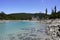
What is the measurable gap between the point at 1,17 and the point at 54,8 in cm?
6724

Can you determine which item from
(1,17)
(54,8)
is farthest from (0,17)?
(54,8)

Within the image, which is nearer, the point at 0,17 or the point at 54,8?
the point at 54,8

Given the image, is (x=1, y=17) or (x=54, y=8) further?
(x=1, y=17)

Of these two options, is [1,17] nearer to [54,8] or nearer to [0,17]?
[0,17]

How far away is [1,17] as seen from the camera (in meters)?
167

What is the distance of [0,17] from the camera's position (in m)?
164

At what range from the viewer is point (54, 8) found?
12694cm

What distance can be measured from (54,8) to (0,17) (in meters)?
65.8

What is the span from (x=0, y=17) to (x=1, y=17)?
3167 millimetres
